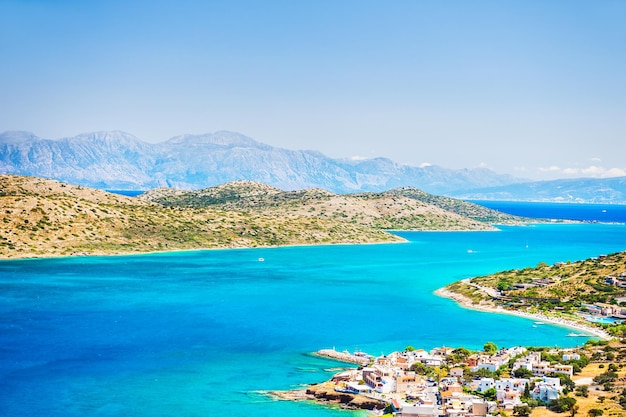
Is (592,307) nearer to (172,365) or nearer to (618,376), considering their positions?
(618,376)

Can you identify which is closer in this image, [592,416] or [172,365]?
[592,416]

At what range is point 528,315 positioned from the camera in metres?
93.9

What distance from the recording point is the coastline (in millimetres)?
81250

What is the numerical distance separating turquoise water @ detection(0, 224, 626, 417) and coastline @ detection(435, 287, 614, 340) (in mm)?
2416

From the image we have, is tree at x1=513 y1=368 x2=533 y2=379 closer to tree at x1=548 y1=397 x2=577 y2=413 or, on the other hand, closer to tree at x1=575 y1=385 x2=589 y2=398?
tree at x1=575 y1=385 x2=589 y2=398

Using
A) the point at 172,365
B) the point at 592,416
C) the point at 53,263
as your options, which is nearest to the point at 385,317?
the point at 172,365

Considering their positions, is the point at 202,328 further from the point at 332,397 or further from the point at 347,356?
the point at 332,397

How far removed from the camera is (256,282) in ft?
392

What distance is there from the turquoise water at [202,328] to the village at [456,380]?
4.51m

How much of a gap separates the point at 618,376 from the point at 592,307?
38508 mm

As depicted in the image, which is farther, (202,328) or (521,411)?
(202,328)

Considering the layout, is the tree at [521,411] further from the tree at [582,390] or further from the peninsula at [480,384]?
the tree at [582,390]

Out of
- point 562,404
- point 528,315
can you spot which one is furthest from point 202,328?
point 528,315

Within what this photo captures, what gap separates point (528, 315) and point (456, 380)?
130 ft
